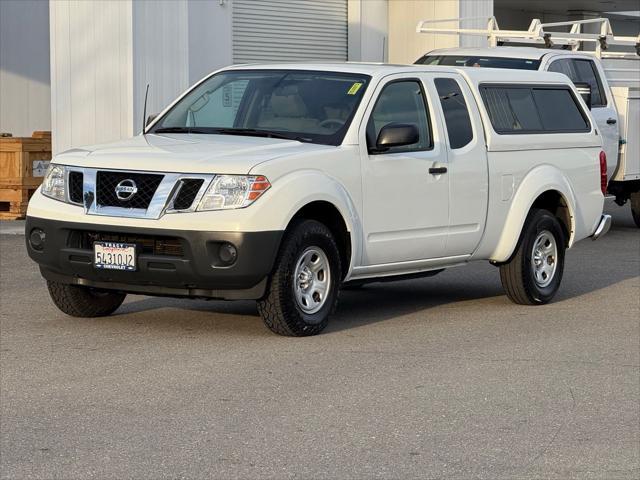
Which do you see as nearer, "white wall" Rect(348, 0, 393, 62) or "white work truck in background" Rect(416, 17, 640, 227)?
"white work truck in background" Rect(416, 17, 640, 227)

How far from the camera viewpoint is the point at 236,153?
929 centimetres

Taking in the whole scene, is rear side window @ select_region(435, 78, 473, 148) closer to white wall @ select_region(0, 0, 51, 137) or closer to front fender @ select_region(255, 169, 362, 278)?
front fender @ select_region(255, 169, 362, 278)

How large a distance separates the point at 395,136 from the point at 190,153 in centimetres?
147

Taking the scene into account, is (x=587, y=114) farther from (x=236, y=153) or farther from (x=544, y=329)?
(x=236, y=153)

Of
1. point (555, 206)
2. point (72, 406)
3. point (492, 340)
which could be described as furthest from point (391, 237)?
point (72, 406)

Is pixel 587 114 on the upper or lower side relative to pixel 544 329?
upper

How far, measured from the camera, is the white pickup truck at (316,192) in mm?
9070

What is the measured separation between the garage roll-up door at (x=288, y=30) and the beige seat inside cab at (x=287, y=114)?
36.3 ft

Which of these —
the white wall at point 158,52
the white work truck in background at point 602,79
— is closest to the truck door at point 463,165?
the white work truck in background at point 602,79

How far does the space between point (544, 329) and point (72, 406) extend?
4106mm

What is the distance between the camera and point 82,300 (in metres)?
10.1

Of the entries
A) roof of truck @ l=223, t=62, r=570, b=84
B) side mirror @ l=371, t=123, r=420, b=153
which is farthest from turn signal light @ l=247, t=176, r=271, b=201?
roof of truck @ l=223, t=62, r=570, b=84

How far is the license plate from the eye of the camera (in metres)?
9.14

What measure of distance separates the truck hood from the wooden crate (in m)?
8.36
